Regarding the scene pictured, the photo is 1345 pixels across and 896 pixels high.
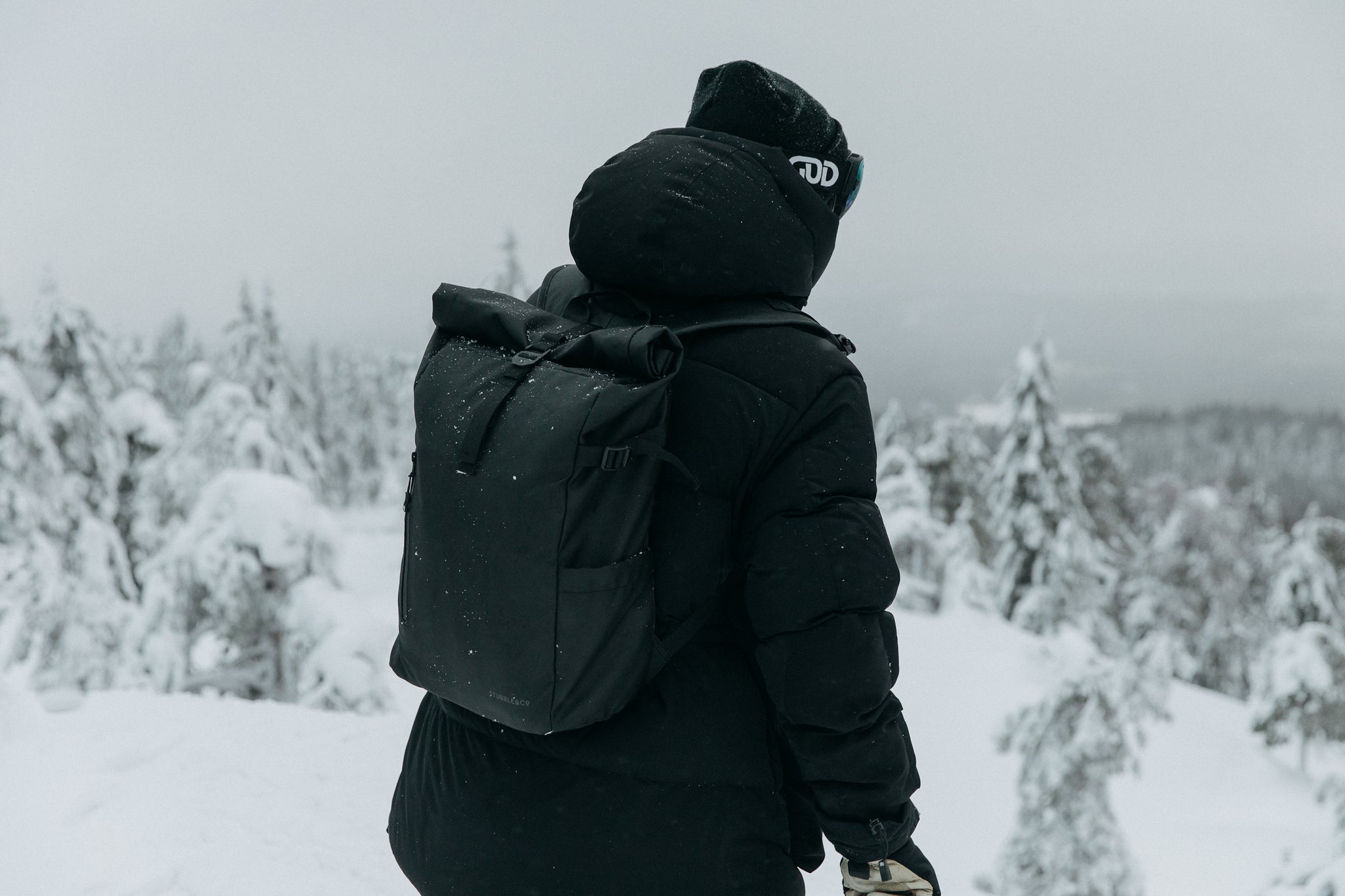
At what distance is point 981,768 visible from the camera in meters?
18.3

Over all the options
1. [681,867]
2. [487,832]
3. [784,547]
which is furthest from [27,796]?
[784,547]

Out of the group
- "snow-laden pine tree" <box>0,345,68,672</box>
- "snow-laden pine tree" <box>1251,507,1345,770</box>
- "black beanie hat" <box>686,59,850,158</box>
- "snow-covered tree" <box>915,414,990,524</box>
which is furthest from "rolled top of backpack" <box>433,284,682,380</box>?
"snow-covered tree" <box>915,414,990,524</box>

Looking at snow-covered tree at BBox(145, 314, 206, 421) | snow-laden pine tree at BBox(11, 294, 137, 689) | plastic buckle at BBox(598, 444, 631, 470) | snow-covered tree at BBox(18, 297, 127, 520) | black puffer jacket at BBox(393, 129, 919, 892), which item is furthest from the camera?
snow-covered tree at BBox(145, 314, 206, 421)

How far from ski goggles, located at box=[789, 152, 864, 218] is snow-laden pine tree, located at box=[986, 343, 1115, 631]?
987 inches

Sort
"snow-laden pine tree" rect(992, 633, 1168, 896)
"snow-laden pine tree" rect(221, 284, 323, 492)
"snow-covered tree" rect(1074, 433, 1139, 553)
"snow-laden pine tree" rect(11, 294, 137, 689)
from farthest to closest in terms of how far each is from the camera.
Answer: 1. "snow-covered tree" rect(1074, 433, 1139, 553)
2. "snow-laden pine tree" rect(221, 284, 323, 492)
3. "snow-laden pine tree" rect(11, 294, 137, 689)
4. "snow-laden pine tree" rect(992, 633, 1168, 896)

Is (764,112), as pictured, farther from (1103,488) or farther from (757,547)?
(1103,488)

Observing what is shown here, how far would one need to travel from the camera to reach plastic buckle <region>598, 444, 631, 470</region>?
1557 mm

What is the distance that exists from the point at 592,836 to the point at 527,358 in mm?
947

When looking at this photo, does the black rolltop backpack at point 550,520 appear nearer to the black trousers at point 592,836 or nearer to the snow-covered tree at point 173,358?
the black trousers at point 592,836

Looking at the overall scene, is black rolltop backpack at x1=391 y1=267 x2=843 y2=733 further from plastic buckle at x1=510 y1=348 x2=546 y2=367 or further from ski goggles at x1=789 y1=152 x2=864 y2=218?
Answer: ski goggles at x1=789 y1=152 x2=864 y2=218

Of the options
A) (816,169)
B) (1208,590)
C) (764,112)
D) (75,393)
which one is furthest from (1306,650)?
(75,393)

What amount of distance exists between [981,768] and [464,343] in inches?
755

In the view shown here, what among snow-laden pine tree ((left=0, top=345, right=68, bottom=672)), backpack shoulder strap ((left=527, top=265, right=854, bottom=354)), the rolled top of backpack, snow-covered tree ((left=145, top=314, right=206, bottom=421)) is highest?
backpack shoulder strap ((left=527, top=265, right=854, bottom=354))

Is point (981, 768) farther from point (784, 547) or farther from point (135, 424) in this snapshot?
point (784, 547)
